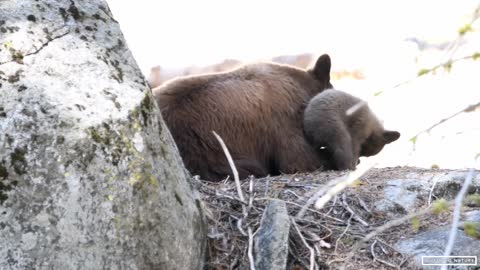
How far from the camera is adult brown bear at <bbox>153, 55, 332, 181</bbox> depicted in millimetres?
6094

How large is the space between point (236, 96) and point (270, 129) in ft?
1.21

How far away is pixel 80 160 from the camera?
325cm

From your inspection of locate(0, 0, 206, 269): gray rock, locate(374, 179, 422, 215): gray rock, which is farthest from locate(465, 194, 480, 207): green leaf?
locate(0, 0, 206, 269): gray rock

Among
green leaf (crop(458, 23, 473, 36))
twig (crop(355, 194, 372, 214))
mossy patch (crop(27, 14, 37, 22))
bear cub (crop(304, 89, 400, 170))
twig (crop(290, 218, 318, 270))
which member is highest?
green leaf (crop(458, 23, 473, 36))

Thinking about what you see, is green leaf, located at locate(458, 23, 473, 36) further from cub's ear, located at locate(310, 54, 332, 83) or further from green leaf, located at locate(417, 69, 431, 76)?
cub's ear, located at locate(310, 54, 332, 83)

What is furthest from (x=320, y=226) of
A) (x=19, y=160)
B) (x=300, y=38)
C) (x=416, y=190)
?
(x=300, y=38)

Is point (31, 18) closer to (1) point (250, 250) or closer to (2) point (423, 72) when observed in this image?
(1) point (250, 250)

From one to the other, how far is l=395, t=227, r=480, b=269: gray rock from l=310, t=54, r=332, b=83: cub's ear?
→ 310 cm

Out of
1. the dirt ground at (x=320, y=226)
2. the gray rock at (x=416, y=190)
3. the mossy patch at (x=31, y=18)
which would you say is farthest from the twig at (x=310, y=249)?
the mossy patch at (x=31, y=18)

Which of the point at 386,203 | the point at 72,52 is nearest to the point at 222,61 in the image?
the point at 386,203

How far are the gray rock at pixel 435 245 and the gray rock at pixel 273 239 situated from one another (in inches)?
25.0

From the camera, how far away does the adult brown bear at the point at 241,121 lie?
609 cm

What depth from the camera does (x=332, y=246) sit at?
4.14 meters

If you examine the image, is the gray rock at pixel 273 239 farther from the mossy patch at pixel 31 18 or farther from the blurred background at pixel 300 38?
the blurred background at pixel 300 38
